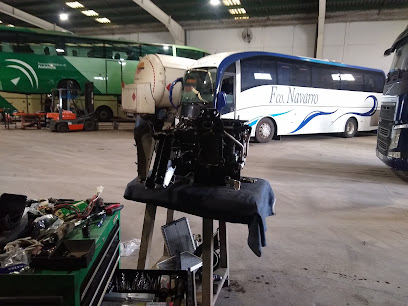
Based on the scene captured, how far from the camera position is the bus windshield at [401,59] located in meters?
5.16

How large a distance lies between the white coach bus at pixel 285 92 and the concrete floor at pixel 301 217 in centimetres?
161

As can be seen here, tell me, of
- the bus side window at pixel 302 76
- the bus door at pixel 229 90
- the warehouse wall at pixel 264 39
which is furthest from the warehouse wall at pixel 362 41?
the bus door at pixel 229 90

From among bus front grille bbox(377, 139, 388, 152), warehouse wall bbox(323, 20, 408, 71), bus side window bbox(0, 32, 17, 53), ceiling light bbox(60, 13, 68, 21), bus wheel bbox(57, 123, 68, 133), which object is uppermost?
ceiling light bbox(60, 13, 68, 21)

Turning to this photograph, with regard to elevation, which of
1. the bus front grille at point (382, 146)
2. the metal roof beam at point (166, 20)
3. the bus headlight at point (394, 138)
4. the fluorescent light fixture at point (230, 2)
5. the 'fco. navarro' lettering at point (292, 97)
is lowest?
the bus front grille at point (382, 146)

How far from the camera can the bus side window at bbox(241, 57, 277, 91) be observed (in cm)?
872

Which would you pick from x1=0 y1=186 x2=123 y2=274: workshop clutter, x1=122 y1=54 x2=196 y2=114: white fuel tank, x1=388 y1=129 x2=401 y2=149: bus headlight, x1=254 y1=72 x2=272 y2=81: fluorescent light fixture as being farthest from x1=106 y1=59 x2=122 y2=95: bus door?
x1=0 y1=186 x2=123 y2=274: workshop clutter

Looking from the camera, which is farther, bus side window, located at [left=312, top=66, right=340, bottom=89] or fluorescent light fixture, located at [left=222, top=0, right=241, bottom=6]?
fluorescent light fixture, located at [left=222, top=0, right=241, bottom=6]

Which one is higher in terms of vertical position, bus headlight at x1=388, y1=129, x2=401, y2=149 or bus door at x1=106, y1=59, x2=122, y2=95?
bus door at x1=106, y1=59, x2=122, y2=95

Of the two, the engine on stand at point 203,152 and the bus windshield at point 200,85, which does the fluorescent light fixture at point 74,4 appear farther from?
the engine on stand at point 203,152

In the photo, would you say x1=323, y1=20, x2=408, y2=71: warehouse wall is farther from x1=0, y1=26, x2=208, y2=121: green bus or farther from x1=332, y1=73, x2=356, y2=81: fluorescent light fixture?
x1=0, y1=26, x2=208, y2=121: green bus

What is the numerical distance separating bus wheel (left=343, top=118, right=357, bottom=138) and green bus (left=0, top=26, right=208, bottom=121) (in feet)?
25.0

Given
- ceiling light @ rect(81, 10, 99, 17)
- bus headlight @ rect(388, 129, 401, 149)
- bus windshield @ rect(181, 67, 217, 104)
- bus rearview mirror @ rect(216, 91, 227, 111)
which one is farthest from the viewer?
ceiling light @ rect(81, 10, 99, 17)

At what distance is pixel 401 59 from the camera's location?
5410mm

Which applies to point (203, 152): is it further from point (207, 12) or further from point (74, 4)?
point (74, 4)
